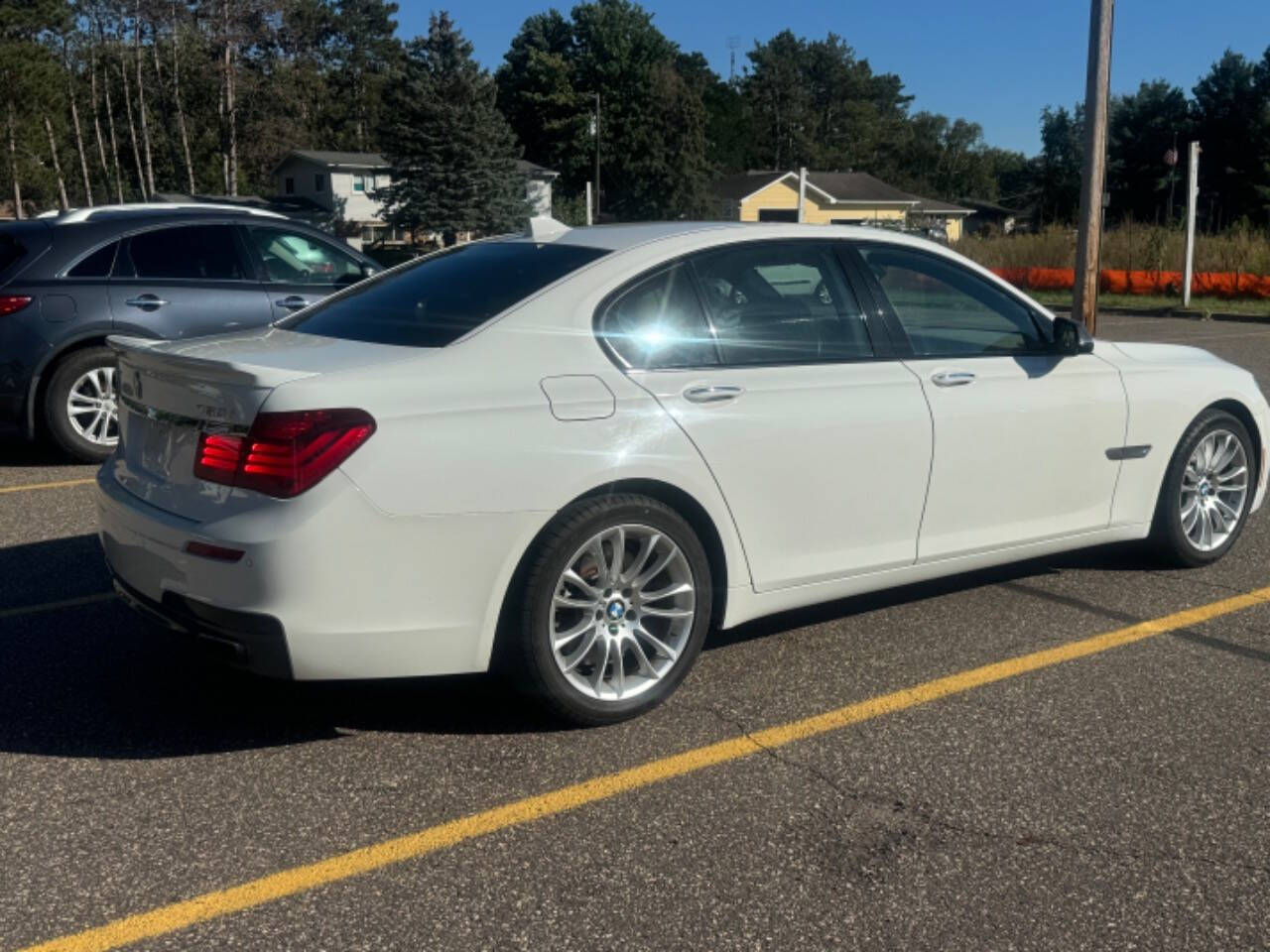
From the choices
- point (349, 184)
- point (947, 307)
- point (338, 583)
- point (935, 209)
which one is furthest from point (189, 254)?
point (935, 209)

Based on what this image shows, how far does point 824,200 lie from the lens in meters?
77.3

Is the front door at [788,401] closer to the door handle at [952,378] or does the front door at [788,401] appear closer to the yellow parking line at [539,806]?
the door handle at [952,378]

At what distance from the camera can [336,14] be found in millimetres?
104688

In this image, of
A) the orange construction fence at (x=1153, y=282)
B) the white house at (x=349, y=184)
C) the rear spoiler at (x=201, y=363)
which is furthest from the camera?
the white house at (x=349, y=184)

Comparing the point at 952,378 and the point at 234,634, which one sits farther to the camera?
the point at 952,378

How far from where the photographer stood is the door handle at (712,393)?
425 cm

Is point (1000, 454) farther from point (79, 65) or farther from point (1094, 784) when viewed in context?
point (79, 65)

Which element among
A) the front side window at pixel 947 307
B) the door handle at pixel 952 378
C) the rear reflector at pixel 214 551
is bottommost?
the rear reflector at pixel 214 551

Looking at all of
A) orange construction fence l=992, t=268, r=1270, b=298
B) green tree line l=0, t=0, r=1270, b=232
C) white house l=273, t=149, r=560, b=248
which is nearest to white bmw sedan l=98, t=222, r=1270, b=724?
orange construction fence l=992, t=268, r=1270, b=298

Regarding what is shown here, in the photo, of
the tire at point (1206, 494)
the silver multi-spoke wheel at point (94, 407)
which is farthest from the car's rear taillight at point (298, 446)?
the silver multi-spoke wheel at point (94, 407)

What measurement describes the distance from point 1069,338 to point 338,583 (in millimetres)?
3200

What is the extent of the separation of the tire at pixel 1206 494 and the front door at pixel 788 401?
5.41 feet

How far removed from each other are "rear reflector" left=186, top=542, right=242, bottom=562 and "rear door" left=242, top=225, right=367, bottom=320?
5625 mm

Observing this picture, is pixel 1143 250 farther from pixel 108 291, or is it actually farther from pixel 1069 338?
pixel 1069 338
